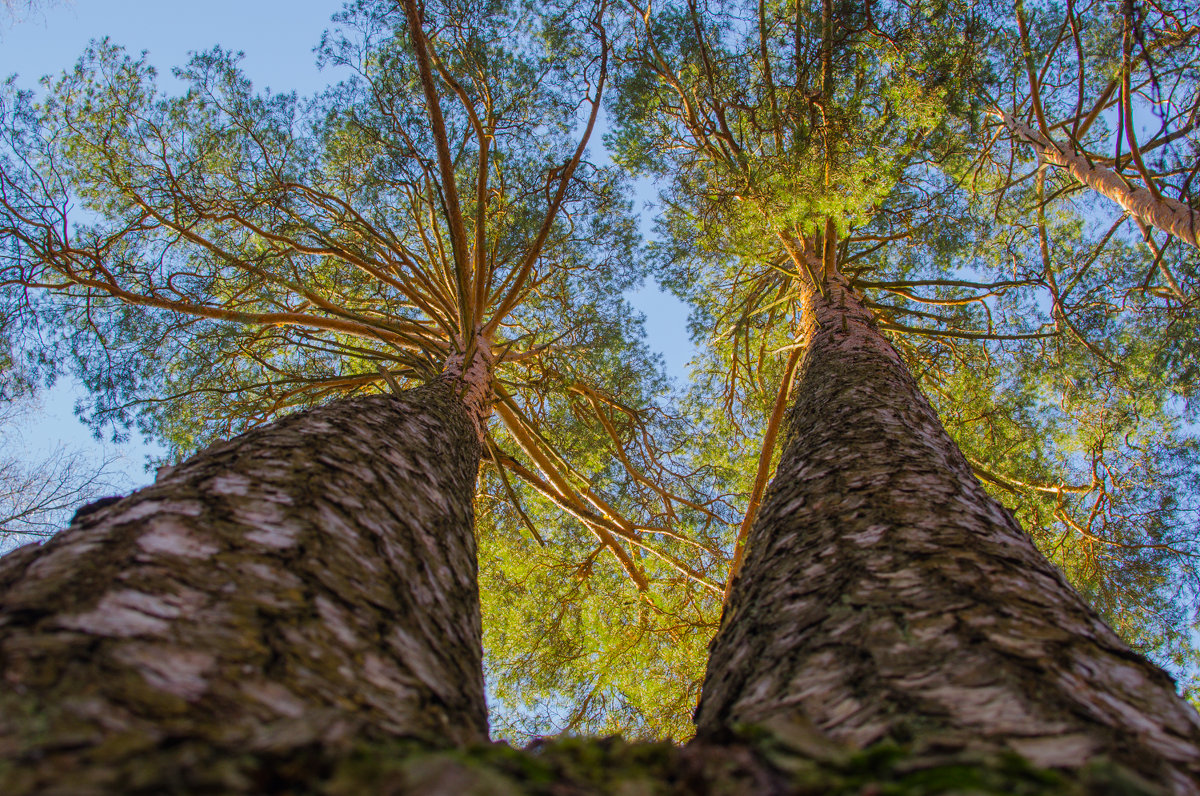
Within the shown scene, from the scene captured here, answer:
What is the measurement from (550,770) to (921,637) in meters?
0.68

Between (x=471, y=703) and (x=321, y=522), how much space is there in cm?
46

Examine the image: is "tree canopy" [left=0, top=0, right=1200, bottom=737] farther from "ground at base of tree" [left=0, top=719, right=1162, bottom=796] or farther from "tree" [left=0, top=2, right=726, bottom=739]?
"ground at base of tree" [left=0, top=719, right=1162, bottom=796]

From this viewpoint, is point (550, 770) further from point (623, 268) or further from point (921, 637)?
point (623, 268)

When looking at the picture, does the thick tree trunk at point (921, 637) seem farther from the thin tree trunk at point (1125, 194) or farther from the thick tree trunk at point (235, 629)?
the thin tree trunk at point (1125, 194)

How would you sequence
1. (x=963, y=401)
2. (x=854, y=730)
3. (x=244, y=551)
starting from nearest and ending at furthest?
(x=854, y=730) < (x=244, y=551) < (x=963, y=401)

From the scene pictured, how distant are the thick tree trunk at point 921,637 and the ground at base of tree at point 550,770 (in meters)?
0.10

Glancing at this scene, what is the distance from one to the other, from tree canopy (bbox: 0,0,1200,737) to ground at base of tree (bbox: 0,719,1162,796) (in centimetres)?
337

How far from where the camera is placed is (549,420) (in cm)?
707

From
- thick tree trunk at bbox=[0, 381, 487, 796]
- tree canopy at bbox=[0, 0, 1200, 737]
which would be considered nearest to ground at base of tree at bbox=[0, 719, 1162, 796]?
thick tree trunk at bbox=[0, 381, 487, 796]

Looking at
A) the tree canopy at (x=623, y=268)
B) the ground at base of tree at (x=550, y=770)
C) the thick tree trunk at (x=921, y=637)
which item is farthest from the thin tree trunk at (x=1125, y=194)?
the ground at base of tree at (x=550, y=770)

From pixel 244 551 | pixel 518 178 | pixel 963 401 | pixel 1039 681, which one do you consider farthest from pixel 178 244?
pixel 963 401

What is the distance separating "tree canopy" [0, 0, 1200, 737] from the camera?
4695 mm

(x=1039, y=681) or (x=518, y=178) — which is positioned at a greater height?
(x=518, y=178)

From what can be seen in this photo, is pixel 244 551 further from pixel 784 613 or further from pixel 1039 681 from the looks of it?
pixel 1039 681
